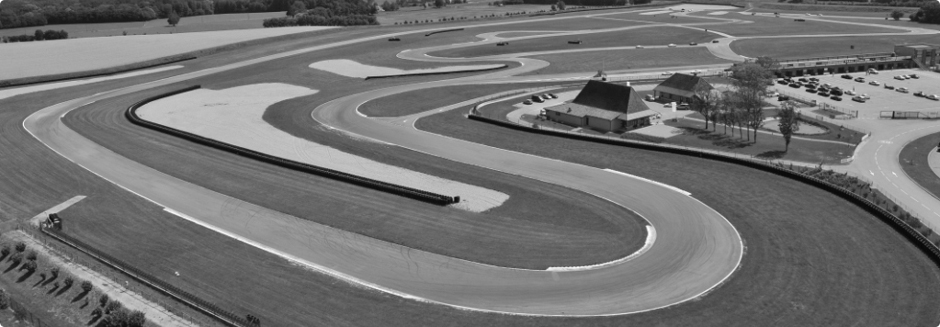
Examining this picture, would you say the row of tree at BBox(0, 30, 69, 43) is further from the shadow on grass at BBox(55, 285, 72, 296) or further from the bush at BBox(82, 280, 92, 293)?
the bush at BBox(82, 280, 92, 293)

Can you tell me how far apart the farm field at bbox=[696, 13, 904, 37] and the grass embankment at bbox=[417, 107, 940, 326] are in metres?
116

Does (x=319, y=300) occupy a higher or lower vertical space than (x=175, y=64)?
lower

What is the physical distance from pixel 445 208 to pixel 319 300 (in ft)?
54.4

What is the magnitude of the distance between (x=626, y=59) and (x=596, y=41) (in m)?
22.8

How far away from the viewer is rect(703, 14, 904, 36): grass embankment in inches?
6575

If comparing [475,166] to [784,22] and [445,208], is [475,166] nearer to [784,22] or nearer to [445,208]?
[445,208]

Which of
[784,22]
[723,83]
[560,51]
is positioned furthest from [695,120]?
[784,22]

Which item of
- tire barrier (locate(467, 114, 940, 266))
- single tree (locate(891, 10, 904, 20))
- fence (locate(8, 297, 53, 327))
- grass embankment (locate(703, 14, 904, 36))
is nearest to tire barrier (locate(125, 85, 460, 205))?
tire barrier (locate(467, 114, 940, 266))

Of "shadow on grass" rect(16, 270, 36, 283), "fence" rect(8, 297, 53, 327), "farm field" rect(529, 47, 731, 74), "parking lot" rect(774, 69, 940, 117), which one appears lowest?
"fence" rect(8, 297, 53, 327)

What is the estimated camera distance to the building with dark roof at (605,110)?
84.9m

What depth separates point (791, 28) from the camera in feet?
571

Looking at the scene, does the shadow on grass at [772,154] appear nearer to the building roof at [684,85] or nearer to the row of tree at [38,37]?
the building roof at [684,85]

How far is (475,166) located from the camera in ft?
219

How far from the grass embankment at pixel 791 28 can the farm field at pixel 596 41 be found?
10864 mm
